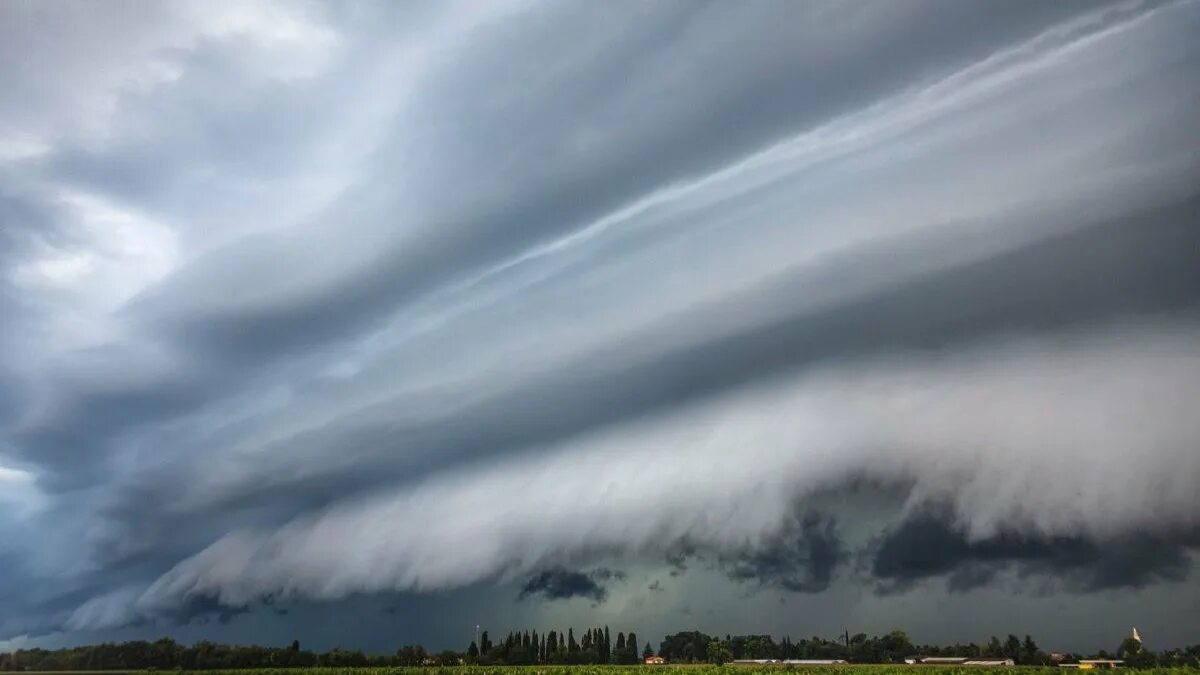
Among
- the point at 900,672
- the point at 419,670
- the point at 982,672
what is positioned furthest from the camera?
the point at 419,670

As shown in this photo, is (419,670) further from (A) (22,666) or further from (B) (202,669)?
(A) (22,666)

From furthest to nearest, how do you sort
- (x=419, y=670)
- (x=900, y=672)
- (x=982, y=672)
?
(x=419, y=670) < (x=900, y=672) < (x=982, y=672)

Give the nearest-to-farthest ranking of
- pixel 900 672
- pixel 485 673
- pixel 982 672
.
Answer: pixel 982 672 → pixel 900 672 → pixel 485 673

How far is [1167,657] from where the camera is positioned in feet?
620

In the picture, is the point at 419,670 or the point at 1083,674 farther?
the point at 419,670

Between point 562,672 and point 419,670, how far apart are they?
3818 cm

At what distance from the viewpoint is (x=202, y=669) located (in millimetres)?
195875

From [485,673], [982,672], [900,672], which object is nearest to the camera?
[982,672]

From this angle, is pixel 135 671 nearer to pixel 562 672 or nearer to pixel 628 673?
pixel 562 672

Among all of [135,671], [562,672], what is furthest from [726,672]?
[135,671]

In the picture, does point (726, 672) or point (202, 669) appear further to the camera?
point (202, 669)

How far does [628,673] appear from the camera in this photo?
16562 cm

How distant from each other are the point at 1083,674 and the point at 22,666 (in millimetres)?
219770

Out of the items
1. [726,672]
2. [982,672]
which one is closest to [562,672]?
[726,672]
